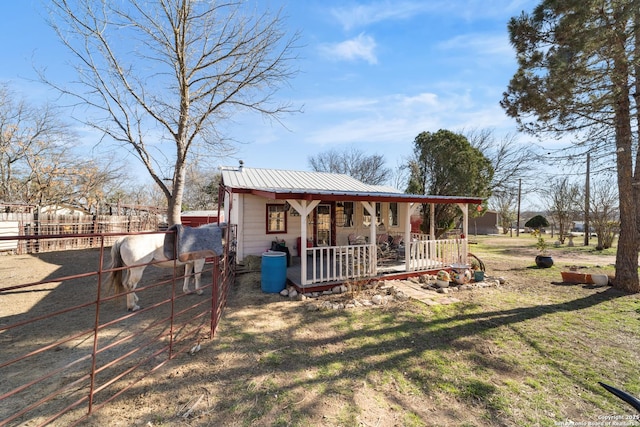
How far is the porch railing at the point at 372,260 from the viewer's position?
6848 mm

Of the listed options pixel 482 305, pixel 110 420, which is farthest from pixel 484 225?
pixel 110 420

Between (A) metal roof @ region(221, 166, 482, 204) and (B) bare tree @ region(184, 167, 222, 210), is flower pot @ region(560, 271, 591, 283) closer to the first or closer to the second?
(A) metal roof @ region(221, 166, 482, 204)

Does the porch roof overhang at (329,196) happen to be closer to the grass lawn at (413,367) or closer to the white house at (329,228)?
the white house at (329,228)

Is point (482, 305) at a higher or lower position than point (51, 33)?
lower

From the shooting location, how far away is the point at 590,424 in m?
2.67

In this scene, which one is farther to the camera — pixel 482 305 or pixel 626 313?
pixel 482 305

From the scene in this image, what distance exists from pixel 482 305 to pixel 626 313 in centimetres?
280

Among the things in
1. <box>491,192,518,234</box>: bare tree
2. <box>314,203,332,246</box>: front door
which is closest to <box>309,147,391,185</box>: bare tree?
<box>491,192,518,234</box>: bare tree

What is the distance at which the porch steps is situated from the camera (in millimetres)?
6160

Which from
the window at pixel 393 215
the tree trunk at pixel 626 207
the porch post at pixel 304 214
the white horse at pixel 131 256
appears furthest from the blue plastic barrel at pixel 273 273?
the tree trunk at pixel 626 207

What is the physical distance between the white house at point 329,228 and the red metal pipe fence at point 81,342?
2.46 metres

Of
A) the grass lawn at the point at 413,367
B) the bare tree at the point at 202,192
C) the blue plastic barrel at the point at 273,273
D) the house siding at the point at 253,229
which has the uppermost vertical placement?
the bare tree at the point at 202,192

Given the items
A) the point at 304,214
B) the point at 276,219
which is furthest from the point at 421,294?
the point at 276,219

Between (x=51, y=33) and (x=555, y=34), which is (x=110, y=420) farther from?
(x=555, y=34)
